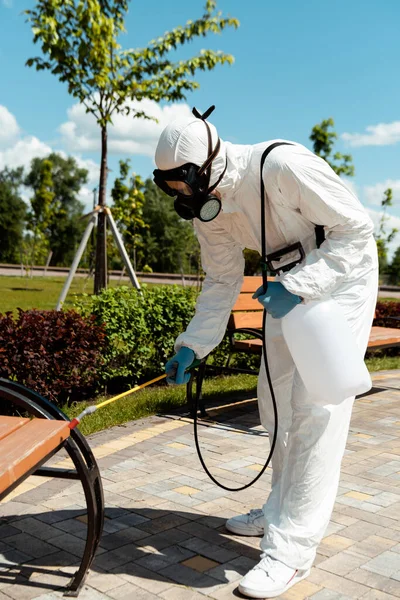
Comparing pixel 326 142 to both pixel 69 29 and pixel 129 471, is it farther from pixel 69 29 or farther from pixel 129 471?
pixel 129 471

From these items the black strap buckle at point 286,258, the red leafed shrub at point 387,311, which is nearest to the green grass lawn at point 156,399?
the red leafed shrub at point 387,311

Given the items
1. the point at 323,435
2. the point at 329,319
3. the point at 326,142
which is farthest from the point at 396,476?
the point at 326,142

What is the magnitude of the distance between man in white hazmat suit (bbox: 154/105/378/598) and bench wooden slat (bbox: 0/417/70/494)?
34.0 inches

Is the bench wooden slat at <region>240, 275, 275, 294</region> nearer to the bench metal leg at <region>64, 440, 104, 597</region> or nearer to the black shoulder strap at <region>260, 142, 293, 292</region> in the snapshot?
the black shoulder strap at <region>260, 142, 293, 292</region>

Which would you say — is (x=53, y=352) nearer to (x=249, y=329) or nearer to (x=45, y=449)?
(x=249, y=329)

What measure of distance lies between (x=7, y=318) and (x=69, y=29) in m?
5.03

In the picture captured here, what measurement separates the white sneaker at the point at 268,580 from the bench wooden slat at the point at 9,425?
3.30ft

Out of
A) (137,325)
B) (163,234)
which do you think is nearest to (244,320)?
(137,325)

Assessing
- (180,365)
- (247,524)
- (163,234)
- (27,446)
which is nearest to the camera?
(27,446)

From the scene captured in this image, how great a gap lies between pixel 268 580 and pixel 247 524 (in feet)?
2.00

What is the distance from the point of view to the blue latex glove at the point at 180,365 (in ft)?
9.43

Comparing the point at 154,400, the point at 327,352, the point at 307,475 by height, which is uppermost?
the point at 327,352

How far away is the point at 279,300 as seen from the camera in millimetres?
2424

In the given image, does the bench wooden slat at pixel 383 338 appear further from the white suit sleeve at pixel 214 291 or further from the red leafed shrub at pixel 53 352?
the white suit sleeve at pixel 214 291
